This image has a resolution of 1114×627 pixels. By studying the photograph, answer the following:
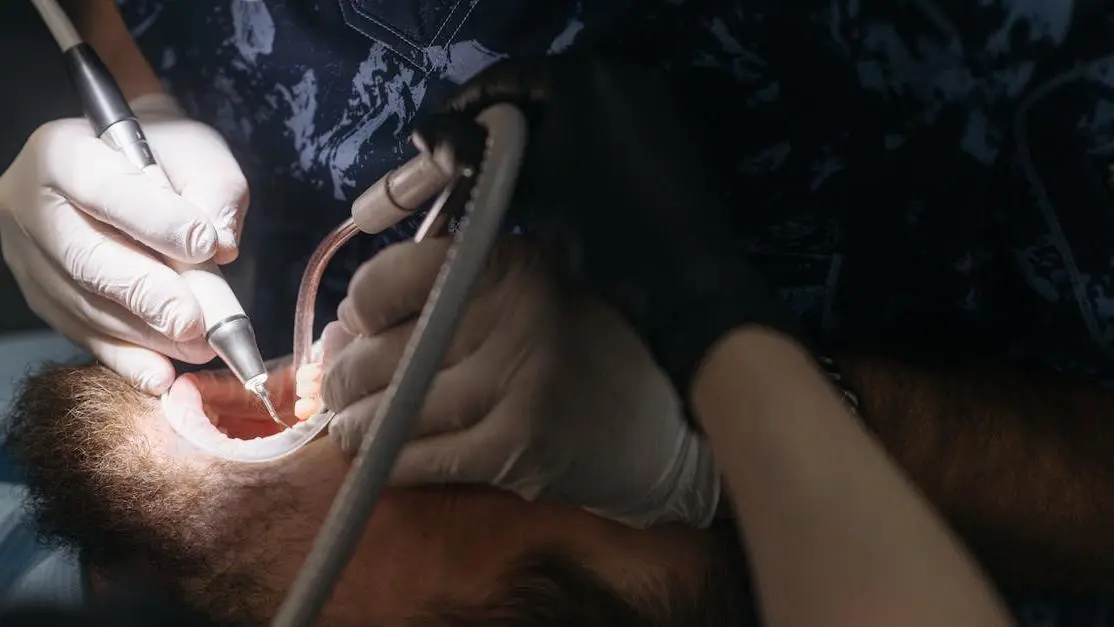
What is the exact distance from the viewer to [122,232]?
2.13 ft

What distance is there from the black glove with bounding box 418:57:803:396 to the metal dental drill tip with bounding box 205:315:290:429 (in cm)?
22

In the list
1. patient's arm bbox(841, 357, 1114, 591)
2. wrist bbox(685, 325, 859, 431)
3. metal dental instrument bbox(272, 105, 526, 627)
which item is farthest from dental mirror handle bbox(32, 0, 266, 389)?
patient's arm bbox(841, 357, 1114, 591)

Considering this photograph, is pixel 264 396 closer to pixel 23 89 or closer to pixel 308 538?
pixel 308 538

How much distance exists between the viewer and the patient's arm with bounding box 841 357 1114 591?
625mm

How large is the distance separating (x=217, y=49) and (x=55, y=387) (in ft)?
1.03

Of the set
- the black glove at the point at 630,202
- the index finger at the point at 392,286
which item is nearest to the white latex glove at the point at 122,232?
the index finger at the point at 392,286

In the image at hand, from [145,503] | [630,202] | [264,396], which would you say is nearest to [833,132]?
[630,202]

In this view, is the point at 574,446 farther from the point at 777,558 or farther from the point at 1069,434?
the point at 1069,434

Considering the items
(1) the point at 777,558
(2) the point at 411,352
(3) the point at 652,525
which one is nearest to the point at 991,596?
(1) the point at 777,558

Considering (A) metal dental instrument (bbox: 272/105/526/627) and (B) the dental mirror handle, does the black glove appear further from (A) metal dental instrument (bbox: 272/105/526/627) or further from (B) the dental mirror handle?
(B) the dental mirror handle

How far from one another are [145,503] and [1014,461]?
0.66 meters

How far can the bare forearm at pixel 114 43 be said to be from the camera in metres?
0.69

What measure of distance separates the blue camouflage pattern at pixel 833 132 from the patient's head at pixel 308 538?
4.7 inches

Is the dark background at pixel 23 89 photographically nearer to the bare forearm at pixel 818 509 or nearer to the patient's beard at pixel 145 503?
the patient's beard at pixel 145 503
